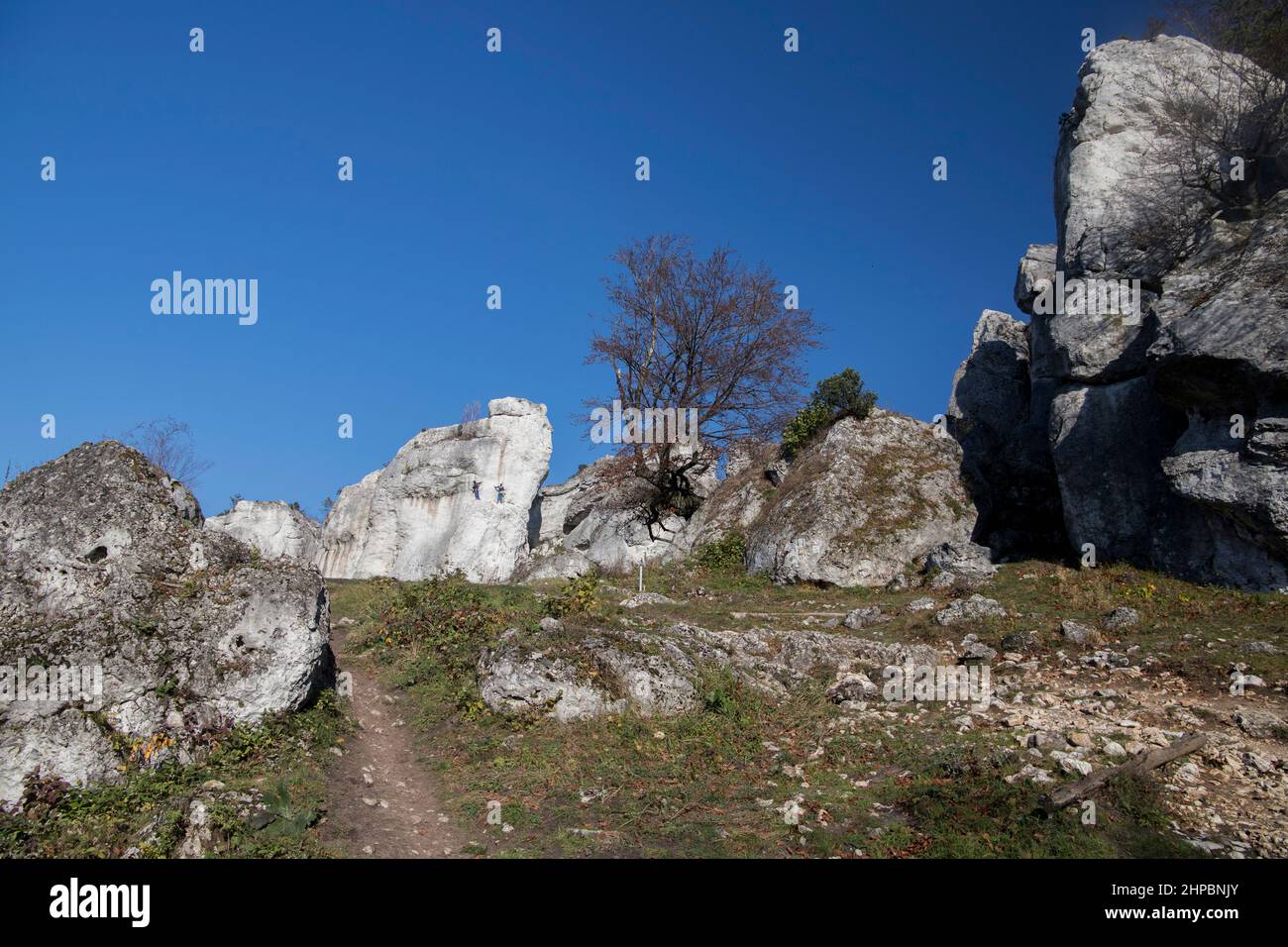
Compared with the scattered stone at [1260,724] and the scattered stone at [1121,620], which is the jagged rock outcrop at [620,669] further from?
the scattered stone at [1260,724]

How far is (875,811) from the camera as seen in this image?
8484mm

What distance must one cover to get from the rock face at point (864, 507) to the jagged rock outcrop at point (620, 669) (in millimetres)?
8647

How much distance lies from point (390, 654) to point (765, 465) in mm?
16805

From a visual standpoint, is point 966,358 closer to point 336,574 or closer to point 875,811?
point 875,811

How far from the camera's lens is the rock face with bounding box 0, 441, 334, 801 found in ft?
28.4

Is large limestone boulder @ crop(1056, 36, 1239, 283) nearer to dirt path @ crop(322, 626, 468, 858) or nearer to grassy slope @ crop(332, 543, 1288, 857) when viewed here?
grassy slope @ crop(332, 543, 1288, 857)

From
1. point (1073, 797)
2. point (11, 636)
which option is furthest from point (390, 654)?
point (1073, 797)

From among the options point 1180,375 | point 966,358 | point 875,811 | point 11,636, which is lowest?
point 875,811

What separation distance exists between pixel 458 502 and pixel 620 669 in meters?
30.9

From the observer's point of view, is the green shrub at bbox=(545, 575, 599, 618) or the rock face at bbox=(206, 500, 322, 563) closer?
the green shrub at bbox=(545, 575, 599, 618)

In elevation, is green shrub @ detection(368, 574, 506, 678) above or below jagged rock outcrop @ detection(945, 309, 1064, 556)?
below

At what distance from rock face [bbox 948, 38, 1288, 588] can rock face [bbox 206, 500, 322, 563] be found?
3204cm

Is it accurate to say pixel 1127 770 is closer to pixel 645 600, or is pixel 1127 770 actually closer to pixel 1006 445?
pixel 645 600

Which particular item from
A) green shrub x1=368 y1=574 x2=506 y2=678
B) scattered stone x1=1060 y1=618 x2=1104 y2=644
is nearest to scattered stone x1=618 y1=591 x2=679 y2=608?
green shrub x1=368 y1=574 x2=506 y2=678
